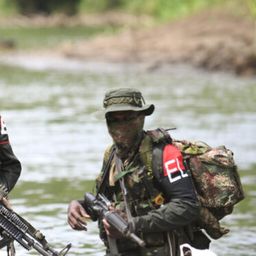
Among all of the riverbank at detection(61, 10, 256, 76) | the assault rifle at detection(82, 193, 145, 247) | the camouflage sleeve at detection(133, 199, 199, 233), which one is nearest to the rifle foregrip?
the assault rifle at detection(82, 193, 145, 247)

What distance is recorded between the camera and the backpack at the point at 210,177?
6547mm

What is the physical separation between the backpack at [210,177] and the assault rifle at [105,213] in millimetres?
493

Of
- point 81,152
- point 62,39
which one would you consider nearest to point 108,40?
point 62,39

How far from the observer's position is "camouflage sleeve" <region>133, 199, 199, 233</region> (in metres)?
6.29

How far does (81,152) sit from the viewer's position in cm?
2012

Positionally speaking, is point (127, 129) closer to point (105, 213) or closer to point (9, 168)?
point (105, 213)

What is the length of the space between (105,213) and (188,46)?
123 ft

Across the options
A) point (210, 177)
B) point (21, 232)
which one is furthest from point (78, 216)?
point (210, 177)

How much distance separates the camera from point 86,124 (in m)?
24.5

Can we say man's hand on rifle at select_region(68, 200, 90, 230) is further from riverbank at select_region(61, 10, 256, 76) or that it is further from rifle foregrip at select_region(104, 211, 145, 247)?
riverbank at select_region(61, 10, 256, 76)

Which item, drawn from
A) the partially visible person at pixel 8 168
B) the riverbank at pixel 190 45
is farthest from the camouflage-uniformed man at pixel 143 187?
the riverbank at pixel 190 45

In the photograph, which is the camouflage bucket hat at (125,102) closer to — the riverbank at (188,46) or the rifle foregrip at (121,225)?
the rifle foregrip at (121,225)

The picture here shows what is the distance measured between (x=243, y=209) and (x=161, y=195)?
8.01 metres

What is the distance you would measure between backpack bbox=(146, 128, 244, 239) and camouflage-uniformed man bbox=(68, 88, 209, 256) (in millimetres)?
132
